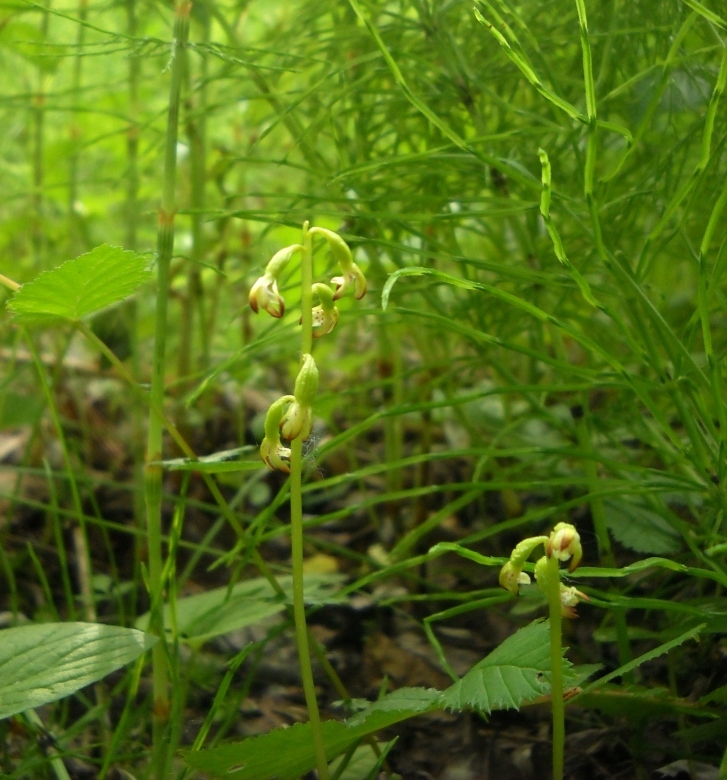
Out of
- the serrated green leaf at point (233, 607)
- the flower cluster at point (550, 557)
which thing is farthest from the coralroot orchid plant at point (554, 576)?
the serrated green leaf at point (233, 607)

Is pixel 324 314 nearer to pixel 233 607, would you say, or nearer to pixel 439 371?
pixel 233 607

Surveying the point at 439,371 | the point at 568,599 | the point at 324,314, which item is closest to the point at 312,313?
the point at 324,314

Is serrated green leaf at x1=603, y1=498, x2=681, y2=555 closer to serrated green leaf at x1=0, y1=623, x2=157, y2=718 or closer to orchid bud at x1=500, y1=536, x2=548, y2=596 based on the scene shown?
orchid bud at x1=500, y1=536, x2=548, y2=596

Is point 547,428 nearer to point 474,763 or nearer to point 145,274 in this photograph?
point 474,763

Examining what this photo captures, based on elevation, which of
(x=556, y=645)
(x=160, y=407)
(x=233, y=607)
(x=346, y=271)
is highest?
(x=346, y=271)

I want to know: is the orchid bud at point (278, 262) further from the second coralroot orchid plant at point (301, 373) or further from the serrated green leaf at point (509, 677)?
the serrated green leaf at point (509, 677)

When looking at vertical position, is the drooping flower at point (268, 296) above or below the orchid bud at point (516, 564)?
above

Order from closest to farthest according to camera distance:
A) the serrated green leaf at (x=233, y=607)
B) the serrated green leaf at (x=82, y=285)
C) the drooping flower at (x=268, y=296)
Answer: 1. the drooping flower at (x=268, y=296)
2. the serrated green leaf at (x=82, y=285)
3. the serrated green leaf at (x=233, y=607)
